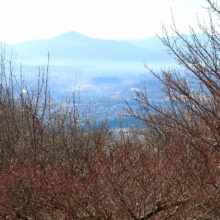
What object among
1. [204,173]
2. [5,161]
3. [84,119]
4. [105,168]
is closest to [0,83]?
[5,161]

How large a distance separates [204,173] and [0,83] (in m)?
8.22

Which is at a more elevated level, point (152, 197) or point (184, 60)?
point (184, 60)

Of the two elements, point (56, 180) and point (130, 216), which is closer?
point (130, 216)

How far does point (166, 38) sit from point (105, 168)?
3.23 meters

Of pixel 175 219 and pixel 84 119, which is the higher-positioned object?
pixel 84 119

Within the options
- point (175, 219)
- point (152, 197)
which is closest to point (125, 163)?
point (152, 197)

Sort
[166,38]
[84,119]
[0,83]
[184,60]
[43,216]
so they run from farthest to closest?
1. [84,119]
2. [0,83]
3. [43,216]
4. [166,38]
5. [184,60]

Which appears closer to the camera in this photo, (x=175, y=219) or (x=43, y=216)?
(x=175, y=219)

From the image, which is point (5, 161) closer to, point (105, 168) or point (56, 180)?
point (56, 180)

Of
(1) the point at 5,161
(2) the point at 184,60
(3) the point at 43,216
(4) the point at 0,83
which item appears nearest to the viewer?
(2) the point at 184,60

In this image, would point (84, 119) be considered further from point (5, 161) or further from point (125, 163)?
point (125, 163)

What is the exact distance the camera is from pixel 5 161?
945 centimetres

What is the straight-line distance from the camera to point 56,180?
22.7ft

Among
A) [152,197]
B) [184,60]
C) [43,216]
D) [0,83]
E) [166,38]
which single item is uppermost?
[166,38]
